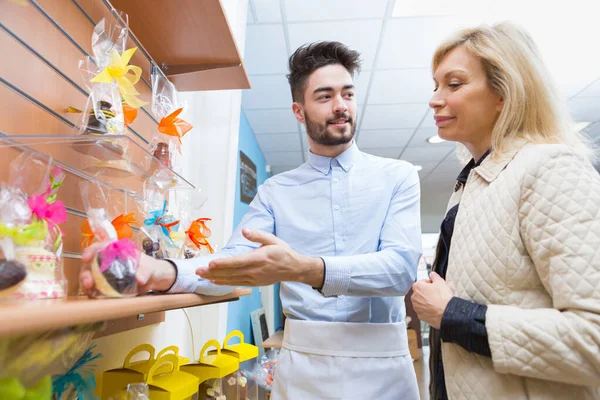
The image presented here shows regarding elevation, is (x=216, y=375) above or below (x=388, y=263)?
below

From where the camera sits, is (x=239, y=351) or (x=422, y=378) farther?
(x=422, y=378)

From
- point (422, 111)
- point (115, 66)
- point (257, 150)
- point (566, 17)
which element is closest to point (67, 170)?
point (115, 66)

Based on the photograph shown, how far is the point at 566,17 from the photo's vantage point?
115 inches

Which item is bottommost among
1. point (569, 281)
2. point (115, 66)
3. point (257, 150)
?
point (569, 281)

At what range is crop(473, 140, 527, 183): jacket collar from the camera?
922 mm

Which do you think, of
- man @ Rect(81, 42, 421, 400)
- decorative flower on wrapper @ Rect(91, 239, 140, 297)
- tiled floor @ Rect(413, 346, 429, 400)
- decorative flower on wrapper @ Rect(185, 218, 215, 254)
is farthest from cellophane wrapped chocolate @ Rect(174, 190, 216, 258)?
tiled floor @ Rect(413, 346, 429, 400)

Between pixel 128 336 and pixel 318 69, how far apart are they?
44.4 inches

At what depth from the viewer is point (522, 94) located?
3.15 feet

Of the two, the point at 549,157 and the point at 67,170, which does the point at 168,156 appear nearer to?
the point at 67,170

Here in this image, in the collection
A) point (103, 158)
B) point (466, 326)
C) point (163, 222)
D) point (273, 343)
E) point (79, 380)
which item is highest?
point (103, 158)

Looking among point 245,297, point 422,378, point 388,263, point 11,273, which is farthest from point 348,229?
point 422,378

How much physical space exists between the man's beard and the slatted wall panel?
2.18 ft

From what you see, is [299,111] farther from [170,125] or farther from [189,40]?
[170,125]

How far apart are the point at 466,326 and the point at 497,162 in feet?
1.19
